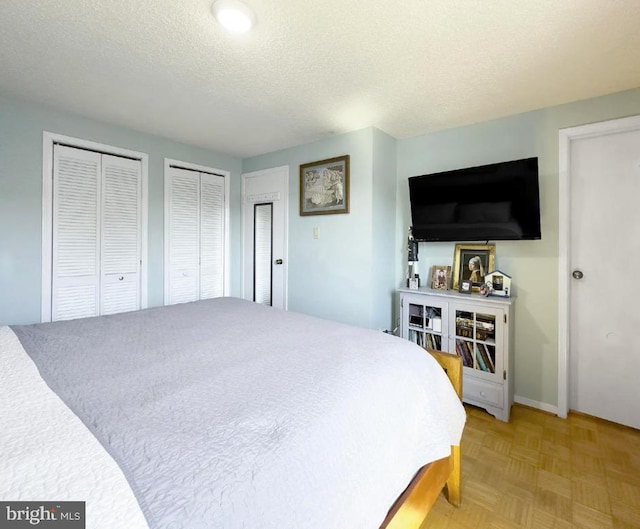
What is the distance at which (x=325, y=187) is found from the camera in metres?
3.05

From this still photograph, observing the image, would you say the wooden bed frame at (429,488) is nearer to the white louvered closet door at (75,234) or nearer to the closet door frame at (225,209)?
the closet door frame at (225,209)

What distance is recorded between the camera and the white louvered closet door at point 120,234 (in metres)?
2.81

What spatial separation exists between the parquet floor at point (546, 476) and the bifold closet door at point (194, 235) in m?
2.96

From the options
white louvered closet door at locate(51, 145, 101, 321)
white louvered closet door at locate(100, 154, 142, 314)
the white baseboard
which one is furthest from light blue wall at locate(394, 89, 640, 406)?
white louvered closet door at locate(51, 145, 101, 321)

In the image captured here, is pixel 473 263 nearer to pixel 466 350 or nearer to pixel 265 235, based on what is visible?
pixel 466 350

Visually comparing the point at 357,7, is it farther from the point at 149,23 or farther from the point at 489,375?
the point at 489,375

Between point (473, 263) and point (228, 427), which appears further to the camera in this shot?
point (473, 263)

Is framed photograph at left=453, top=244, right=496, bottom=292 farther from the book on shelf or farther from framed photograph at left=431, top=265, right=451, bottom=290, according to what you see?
the book on shelf

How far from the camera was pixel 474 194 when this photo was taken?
8.20ft

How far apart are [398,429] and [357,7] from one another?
178 cm

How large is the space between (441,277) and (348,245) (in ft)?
2.99

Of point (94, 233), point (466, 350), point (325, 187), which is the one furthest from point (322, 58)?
point (94, 233)

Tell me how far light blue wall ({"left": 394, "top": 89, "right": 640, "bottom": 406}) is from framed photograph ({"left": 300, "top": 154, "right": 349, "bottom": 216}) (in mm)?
1109

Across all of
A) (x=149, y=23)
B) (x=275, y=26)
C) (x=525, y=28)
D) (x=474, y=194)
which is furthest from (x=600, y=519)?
(x=149, y=23)
